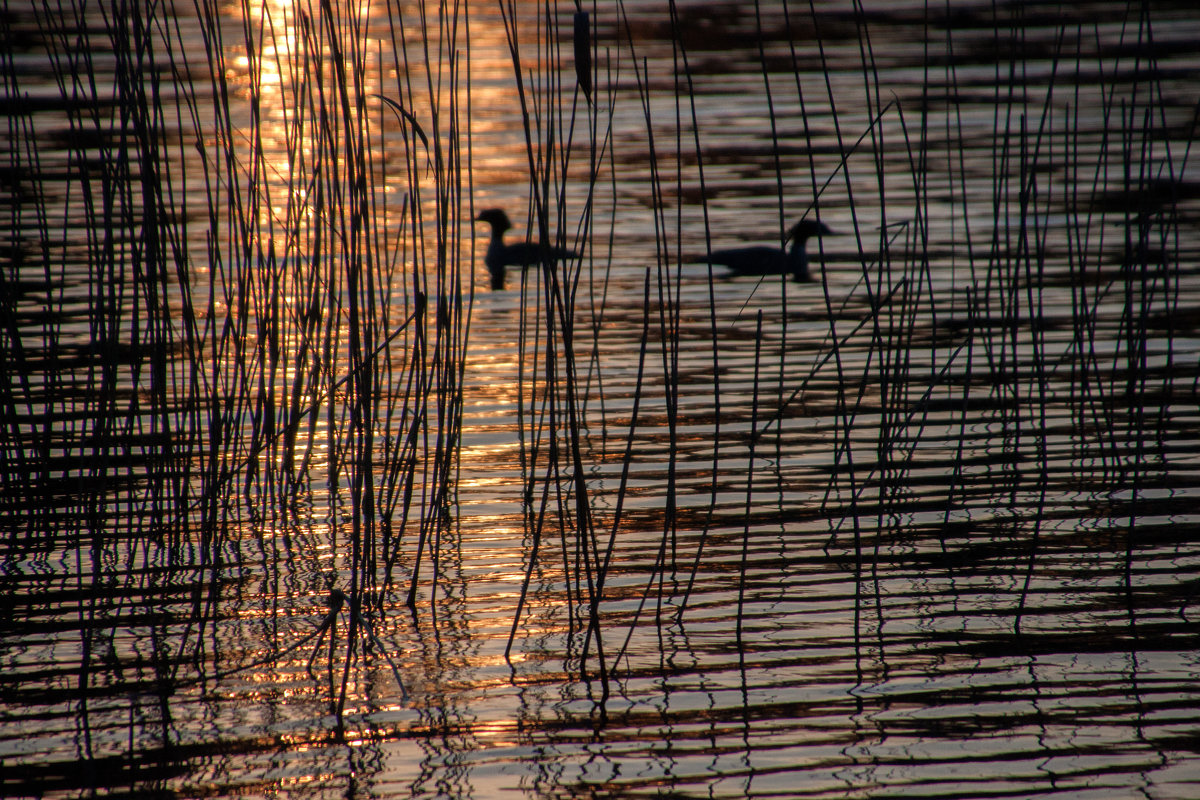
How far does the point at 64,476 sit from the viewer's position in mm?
5637

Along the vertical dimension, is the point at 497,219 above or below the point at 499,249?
above

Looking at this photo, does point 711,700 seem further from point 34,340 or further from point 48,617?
point 34,340

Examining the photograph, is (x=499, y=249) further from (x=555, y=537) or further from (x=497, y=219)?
(x=555, y=537)

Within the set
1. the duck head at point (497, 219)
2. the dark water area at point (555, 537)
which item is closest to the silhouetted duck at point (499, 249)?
the duck head at point (497, 219)

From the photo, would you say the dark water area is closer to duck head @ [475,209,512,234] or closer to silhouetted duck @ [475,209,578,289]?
silhouetted duck @ [475,209,578,289]

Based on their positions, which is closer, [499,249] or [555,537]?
[555,537]

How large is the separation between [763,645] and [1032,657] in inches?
30.8

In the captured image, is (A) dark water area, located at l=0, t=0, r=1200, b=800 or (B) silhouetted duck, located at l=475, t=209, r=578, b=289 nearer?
(A) dark water area, located at l=0, t=0, r=1200, b=800

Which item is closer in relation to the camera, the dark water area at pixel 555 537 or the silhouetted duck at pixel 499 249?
A: the dark water area at pixel 555 537

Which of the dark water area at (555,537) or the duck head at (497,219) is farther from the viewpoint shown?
the duck head at (497,219)

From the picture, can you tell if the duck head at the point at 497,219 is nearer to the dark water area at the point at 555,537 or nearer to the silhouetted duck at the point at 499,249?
the silhouetted duck at the point at 499,249

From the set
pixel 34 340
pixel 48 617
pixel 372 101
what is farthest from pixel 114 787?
pixel 372 101

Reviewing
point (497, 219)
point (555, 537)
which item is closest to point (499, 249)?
point (497, 219)

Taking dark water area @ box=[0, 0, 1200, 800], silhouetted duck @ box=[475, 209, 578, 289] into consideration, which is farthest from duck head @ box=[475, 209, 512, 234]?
dark water area @ box=[0, 0, 1200, 800]
